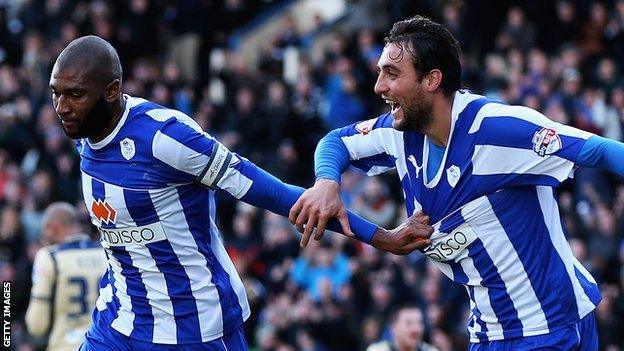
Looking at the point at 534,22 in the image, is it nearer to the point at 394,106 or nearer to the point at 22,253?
the point at 22,253

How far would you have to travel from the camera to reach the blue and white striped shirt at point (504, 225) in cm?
616

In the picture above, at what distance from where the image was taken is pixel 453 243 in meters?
6.34

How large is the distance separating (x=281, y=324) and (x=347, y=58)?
4516 millimetres

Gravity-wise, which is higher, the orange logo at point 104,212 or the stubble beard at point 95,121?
the stubble beard at point 95,121

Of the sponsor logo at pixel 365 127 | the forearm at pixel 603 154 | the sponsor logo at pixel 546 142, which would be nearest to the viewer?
the forearm at pixel 603 154

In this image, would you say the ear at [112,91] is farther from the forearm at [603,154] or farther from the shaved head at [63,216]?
the shaved head at [63,216]

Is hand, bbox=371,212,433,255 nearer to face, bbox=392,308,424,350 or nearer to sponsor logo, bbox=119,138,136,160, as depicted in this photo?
sponsor logo, bbox=119,138,136,160

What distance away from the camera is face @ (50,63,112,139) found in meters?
6.47

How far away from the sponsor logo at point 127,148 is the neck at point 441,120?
143 cm

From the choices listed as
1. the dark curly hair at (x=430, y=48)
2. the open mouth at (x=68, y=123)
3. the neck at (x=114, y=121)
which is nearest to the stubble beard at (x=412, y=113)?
the dark curly hair at (x=430, y=48)

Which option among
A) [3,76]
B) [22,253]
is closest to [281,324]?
[22,253]

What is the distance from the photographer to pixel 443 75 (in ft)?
20.8

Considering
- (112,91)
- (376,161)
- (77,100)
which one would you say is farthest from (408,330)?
(77,100)

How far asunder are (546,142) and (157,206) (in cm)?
190
